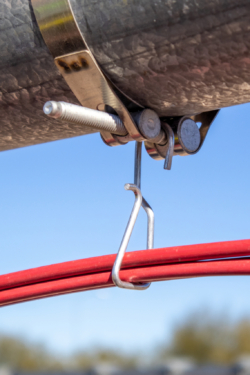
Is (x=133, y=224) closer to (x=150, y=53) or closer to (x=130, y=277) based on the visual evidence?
(x=130, y=277)

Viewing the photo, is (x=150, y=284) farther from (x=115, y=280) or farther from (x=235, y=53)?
(x=235, y=53)

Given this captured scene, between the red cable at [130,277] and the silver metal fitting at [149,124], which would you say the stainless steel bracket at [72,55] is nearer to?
the silver metal fitting at [149,124]

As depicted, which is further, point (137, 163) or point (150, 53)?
point (137, 163)

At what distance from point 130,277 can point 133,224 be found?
0.17 ft

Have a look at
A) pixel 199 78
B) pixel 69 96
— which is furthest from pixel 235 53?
pixel 69 96

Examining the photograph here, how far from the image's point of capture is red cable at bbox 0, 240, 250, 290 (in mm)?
350

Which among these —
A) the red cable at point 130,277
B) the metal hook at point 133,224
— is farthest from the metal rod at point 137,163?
the red cable at point 130,277

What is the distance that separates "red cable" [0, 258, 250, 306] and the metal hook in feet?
0.04

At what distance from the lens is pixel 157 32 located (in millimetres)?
313

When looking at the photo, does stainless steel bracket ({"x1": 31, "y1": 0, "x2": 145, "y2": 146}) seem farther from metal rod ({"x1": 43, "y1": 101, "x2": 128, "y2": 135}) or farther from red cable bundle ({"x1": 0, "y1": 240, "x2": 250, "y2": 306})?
red cable bundle ({"x1": 0, "y1": 240, "x2": 250, "y2": 306})

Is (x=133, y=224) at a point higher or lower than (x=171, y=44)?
Answer: lower

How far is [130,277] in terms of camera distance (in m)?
0.37

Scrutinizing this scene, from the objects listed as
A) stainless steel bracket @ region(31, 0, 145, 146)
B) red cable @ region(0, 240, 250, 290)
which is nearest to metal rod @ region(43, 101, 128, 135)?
stainless steel bracket @ region(31, 0, 145, 146)

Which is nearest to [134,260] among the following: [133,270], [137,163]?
[133,270]
